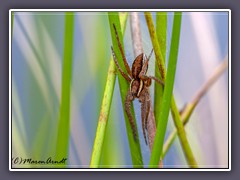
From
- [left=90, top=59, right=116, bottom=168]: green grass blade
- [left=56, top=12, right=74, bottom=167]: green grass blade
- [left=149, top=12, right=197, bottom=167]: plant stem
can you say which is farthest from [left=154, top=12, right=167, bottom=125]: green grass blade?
[left=56, top=12, right=74, bottom=167]: green grass blade

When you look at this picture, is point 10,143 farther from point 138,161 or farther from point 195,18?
point 195,18

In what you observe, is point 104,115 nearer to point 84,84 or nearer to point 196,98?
point 84,84

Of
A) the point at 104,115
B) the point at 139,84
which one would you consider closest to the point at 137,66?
the point at 139,84

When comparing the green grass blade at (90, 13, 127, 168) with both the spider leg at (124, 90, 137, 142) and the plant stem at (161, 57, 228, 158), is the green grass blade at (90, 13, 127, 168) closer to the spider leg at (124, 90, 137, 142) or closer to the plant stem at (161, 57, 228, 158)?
the spider leg at (124, 90, 137, 142)

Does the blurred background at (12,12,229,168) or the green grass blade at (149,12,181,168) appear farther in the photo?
the blurred background at (12,12,229,168)

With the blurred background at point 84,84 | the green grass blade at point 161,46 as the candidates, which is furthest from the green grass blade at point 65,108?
the green grass blade at point 161,46

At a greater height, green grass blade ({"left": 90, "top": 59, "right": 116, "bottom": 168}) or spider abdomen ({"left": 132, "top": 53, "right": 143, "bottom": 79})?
spider abdomen ({"left": 132, "top": 53, "right": 143, "bottom": 79})
